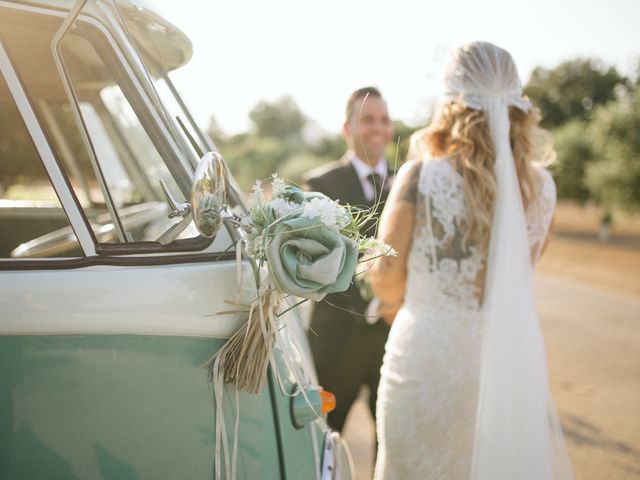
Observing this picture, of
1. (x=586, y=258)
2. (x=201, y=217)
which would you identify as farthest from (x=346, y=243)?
(x=586, y=258)

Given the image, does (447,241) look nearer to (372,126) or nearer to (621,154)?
(372,126)

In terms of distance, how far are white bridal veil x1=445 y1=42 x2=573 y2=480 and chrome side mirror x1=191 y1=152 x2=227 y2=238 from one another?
4.35 feet

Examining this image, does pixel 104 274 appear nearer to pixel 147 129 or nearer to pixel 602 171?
pixel 147 129

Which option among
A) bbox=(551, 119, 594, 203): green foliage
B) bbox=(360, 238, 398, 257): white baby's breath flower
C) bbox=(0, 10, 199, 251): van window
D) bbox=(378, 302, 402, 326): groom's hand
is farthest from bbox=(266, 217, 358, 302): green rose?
bbox=(551, 119, 594, 203): green foliage

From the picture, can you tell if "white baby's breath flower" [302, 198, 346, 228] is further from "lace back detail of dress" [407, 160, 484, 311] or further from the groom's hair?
the groom's hair

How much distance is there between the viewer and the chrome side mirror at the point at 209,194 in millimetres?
1325

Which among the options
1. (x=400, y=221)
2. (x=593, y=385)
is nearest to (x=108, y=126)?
(x=400, y=221)

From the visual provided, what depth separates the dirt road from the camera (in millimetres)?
3615

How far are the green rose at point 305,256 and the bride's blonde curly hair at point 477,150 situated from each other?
3.49ft

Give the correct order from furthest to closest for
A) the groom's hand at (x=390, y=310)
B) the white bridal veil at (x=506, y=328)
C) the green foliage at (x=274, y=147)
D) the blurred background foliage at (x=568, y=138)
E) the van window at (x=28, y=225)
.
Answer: the blurred background foliage at (x=568, y=138) < the green foliage at (x=274, y=147) < the van window at (x=28, y=225) < the groom's hand at (x=390, y=310) < the white bridal veil at (x=506, y=328)

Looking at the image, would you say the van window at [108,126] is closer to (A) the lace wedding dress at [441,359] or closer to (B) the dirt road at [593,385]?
(A) the lace wedding dress at [441,359]

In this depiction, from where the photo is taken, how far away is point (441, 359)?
A: 238cm

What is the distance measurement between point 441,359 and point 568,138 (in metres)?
25.1

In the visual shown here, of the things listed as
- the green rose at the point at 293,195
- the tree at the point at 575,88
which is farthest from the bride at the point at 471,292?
the tree at the point at 575,88
